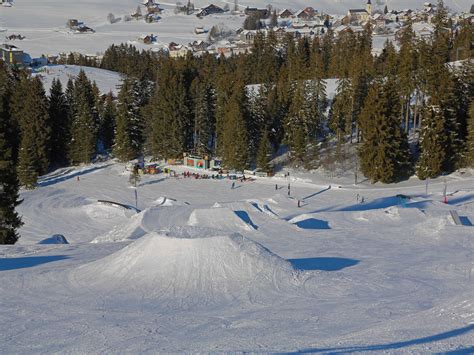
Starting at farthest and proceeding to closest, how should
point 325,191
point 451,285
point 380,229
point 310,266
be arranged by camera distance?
point 325,191 < point 380,229 < point 310,266 < point 451,285

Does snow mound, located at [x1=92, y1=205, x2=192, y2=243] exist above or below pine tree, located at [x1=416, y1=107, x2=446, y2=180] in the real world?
below

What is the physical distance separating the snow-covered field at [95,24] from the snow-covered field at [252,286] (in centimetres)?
10982

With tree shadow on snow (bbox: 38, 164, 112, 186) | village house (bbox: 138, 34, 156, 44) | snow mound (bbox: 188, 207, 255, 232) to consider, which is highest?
village house (bbox: 138, 34, 156, 44)

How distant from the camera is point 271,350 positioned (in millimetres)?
9594

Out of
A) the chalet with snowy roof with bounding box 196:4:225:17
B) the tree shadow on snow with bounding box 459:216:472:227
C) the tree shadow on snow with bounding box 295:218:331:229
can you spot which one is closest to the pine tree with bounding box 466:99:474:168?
the tree shadow on snow with bounding box 459:216:472:227

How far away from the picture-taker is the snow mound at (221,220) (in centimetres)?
2353

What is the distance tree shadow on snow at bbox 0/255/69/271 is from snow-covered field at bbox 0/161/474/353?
0.06 metres

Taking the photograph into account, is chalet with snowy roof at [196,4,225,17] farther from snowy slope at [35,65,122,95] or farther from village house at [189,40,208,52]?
snowy slope at [35,65,122,95]

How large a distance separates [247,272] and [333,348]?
237 inches

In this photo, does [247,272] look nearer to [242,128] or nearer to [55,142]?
[242,128]

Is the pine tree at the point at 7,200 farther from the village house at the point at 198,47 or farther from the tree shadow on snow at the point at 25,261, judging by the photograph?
the village house at the point at 198,47

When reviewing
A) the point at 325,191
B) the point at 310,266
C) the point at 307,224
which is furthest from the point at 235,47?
the point at 310,266

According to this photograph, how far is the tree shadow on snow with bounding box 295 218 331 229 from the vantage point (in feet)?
79.5

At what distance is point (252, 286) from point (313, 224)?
10348 mm
